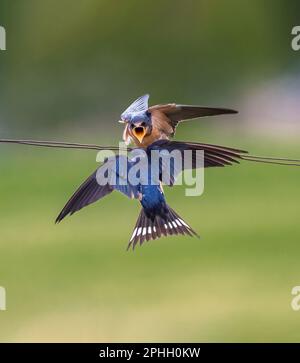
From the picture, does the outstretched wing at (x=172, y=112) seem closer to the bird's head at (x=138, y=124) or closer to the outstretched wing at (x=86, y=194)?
the bird's head at (x=138, y=124)

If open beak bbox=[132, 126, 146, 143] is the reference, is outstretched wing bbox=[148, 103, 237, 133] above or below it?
above

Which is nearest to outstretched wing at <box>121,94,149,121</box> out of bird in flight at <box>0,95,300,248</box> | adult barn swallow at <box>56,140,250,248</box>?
bird in flight at <box>0,95,300,248</box>

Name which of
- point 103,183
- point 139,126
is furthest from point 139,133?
point 103,183

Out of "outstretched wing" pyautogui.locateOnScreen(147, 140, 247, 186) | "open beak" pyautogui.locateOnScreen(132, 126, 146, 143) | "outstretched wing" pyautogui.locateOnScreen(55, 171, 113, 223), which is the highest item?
"open beak" pyautogui.locateOnScreen(132, 126, 146, 143)

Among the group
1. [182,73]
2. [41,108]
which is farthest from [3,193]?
[182,73]

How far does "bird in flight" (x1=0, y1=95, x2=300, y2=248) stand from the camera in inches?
60.7

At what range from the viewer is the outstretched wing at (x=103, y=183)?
155cm

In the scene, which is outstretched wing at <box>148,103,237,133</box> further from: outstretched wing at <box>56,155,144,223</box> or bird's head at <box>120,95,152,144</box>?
outstretched wing at <box>56,155,144,223</box>

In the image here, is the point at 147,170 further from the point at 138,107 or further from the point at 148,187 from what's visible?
the point at 138,107

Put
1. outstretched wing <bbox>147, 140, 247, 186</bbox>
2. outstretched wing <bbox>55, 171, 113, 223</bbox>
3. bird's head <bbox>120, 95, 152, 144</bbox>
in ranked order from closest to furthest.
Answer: outstretched wing <bbox>147, 140, 247, 186</bbox> < outstretched wing <bbox>55, 171, 113, 223</bbox> < bird's head <bbox>120, 95, 152, 144</bbox>

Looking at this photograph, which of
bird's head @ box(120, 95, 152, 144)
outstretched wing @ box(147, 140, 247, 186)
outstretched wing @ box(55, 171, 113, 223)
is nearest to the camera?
outstretched wing @ box(147, 140, 247, 186)

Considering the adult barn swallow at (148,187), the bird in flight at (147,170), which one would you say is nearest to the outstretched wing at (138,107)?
the bird in flight at (147,170)

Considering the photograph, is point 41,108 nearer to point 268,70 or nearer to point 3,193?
point 3,193

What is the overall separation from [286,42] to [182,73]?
0.51 m
